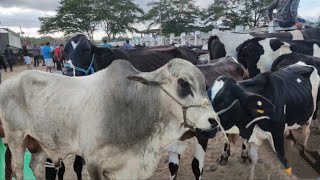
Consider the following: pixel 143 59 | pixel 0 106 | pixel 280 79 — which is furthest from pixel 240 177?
pixel 0 106

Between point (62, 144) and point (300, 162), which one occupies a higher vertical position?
point (62, 144)

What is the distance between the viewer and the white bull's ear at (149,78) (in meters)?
2.38

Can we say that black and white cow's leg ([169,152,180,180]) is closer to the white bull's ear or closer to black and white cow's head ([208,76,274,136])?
black and white cow's head ([208,76,274,136])

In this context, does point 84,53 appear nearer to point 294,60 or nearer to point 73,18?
point 294,60

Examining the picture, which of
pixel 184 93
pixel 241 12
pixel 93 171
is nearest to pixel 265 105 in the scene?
pixel 184 93

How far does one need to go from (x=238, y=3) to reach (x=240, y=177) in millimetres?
25840

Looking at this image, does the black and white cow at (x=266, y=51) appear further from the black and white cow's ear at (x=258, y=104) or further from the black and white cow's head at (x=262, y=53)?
the black and white cow's ear at (x=258, y=104)

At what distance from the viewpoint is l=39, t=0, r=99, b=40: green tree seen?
31.2 meters

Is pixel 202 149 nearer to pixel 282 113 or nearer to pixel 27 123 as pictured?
pixel 282 113

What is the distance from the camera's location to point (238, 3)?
1122 inches

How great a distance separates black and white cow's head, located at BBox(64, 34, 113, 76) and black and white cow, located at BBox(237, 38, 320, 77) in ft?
8.04

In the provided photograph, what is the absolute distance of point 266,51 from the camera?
238 inches

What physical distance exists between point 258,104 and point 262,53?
9.14ft

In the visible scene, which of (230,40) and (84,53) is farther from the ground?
(230,40)
